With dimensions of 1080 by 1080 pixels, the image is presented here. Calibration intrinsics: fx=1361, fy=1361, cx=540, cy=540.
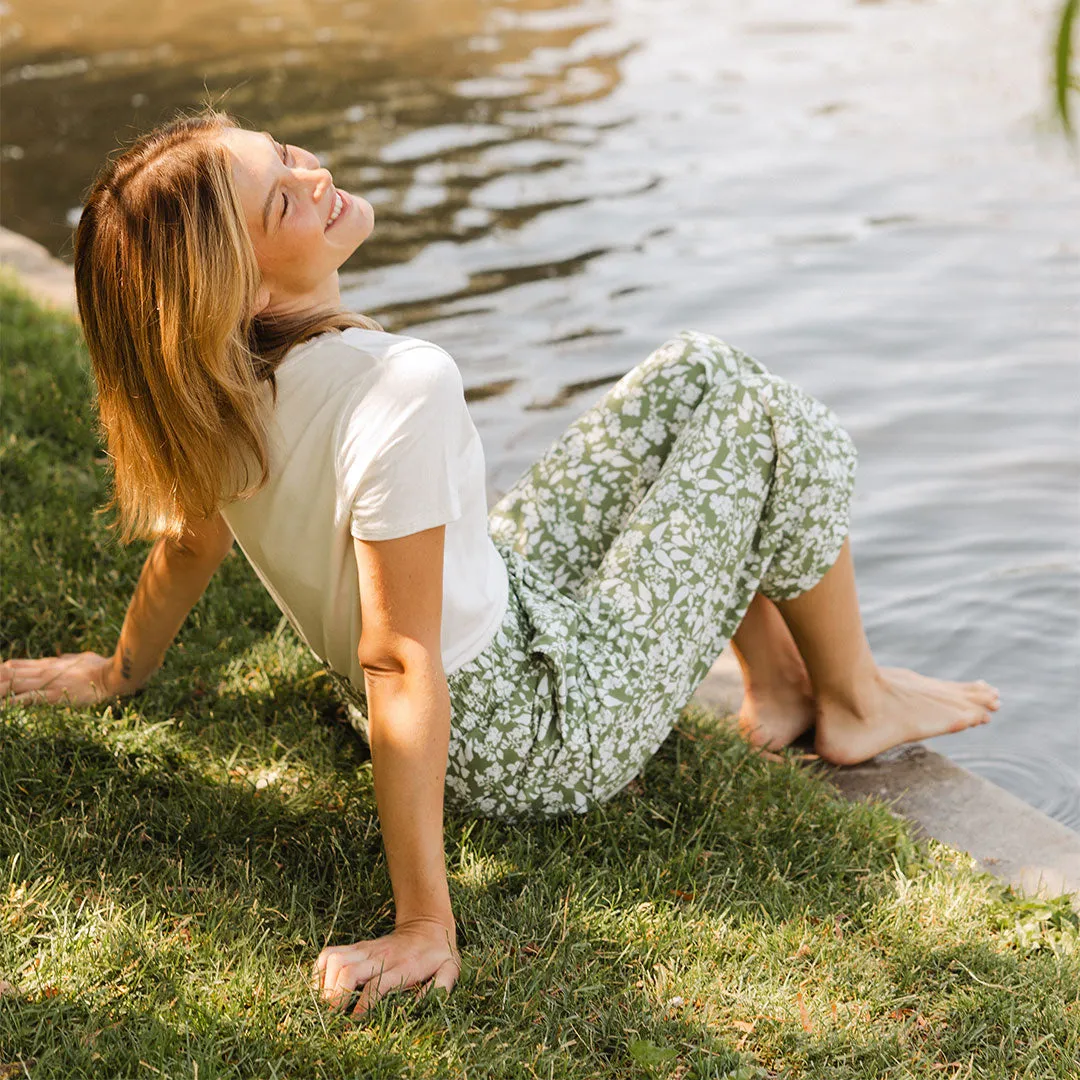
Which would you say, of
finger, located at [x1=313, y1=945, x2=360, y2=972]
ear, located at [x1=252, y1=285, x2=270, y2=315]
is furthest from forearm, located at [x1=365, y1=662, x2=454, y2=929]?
ear, located at [x1=252, y1=285, x2=270, y2=315]

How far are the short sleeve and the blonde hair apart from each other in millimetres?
194

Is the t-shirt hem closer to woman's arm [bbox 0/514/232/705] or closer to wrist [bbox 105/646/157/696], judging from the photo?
woman's arm [bbox 0/514/232/705]

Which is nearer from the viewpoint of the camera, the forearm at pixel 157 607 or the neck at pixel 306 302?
the neck at pixel 306 302

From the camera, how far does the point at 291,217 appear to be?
234 centimetres

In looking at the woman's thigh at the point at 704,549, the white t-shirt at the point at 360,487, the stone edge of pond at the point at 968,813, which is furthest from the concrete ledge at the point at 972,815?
the white t-shirt at the point at 360,487

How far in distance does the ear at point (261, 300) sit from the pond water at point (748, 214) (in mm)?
1381

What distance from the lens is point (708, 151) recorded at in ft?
27.5

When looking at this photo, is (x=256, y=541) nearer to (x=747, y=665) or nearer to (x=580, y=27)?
(x=747, y=665)

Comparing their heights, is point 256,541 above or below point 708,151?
above

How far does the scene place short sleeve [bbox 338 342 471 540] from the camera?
2254 millimetres

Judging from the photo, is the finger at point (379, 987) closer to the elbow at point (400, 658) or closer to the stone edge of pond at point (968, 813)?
the elbow at point (400, 658)

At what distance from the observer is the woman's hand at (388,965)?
2291mm

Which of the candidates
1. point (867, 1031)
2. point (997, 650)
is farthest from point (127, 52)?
point (867, 1031)

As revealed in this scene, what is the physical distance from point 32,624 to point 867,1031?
7.61ft
